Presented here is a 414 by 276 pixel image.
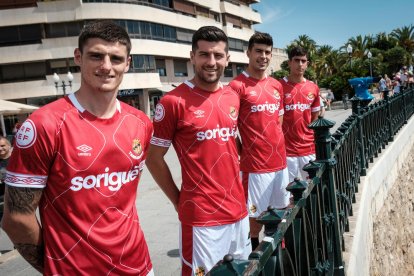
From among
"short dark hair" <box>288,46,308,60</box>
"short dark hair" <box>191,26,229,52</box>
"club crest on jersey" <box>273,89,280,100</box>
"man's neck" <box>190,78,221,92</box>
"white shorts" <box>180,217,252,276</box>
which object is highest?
"short dark hair" <box>288,46,308,60</box>

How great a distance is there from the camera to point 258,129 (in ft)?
13.4

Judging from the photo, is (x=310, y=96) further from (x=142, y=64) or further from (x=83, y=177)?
(x=142, y=64)

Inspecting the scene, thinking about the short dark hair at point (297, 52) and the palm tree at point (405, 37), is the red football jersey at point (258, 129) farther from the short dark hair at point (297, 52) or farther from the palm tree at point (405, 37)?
the palm tree at point (405, 37)

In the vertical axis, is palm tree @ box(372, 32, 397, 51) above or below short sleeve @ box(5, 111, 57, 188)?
above

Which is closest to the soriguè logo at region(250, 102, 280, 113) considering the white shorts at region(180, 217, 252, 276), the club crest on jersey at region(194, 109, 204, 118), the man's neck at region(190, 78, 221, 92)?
the man's neck at region(190, 78, 221, 92)

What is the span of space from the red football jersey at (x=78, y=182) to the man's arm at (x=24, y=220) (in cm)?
4

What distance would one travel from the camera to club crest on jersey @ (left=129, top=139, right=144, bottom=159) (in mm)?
2276

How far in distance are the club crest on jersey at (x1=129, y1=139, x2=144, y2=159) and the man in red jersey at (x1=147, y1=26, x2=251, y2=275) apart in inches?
27.2

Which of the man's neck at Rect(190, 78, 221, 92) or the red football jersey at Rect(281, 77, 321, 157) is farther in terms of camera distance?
the red football jersey at Rect(281, 77, 321, 157)

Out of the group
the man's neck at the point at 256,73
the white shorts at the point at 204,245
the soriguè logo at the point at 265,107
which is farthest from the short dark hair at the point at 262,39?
the white shorts at the point at 204,245

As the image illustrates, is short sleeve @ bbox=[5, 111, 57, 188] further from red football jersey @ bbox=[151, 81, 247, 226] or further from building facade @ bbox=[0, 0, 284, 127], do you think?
building facade @ bbox=[0, 0, 284, 127]

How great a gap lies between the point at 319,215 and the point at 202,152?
37.6 inches

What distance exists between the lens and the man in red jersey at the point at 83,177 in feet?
6.43

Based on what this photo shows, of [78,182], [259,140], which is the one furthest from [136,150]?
[259,140]
